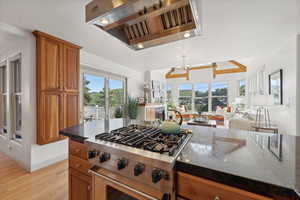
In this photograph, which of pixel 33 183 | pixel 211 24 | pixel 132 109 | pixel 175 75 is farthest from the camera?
pixel 175 75

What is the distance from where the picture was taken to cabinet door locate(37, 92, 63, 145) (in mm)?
2209

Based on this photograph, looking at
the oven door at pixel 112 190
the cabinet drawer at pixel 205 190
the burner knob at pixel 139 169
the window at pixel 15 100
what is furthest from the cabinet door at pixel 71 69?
the cabinet drawer at pixel 205 190

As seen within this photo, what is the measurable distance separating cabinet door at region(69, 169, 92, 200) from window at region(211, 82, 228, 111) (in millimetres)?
8263

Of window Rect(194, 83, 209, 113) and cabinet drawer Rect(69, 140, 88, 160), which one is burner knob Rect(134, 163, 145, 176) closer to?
cabinet drawer Rect(69, 140, 88, 160)

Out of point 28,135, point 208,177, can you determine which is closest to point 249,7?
point 208,177

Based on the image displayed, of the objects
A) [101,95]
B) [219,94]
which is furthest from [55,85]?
[219,94]

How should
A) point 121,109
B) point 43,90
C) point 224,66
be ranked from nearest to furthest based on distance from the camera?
point 43,90 → point 121,109 → point 224,66

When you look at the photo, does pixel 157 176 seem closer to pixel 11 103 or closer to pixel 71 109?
pixel 71 109

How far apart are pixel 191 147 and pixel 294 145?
790 millimetres

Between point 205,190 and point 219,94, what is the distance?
27.5 feet

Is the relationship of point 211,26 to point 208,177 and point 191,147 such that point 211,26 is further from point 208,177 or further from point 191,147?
point 208,177

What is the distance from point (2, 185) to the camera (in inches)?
73.6

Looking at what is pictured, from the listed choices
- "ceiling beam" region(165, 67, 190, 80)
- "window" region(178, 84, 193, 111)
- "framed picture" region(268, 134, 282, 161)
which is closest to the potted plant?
"framed picture" region(268, 134, 282, 161)

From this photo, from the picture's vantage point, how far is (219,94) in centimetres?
796
